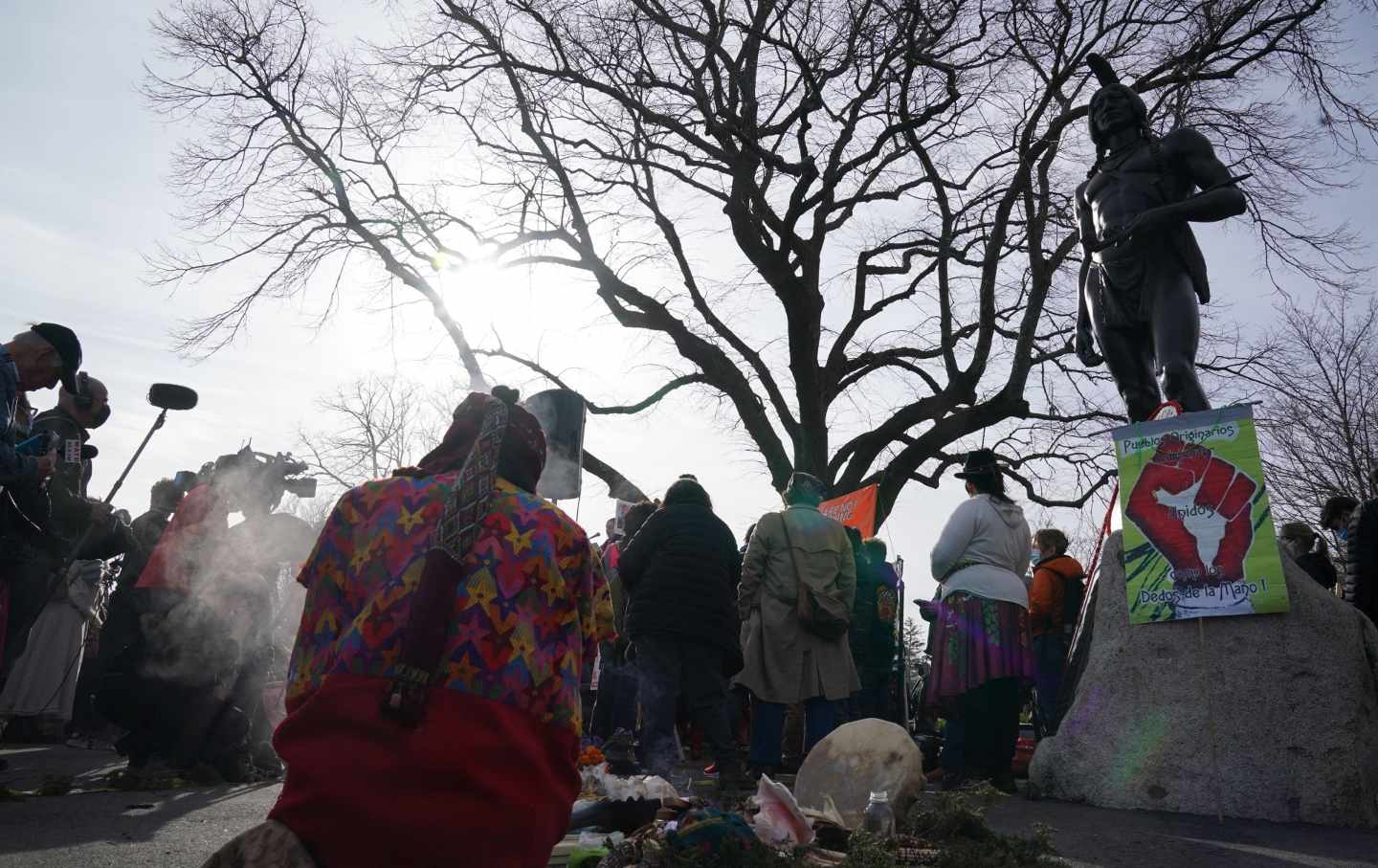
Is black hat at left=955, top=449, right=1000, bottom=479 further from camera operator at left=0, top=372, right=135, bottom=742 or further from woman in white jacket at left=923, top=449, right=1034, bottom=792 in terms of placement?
camera operator at left=0, top=372, right=135, bottom=742

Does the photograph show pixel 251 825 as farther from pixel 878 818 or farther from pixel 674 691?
pixel 878 818

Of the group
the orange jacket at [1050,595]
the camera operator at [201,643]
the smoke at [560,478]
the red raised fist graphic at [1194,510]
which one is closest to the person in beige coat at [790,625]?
the orange jacket at [1050,595]

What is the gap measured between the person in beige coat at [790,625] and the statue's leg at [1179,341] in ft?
7.37

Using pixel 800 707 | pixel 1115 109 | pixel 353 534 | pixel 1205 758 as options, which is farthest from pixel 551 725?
pixel 800 707

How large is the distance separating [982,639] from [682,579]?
1.80 metres

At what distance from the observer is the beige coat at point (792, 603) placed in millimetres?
6500

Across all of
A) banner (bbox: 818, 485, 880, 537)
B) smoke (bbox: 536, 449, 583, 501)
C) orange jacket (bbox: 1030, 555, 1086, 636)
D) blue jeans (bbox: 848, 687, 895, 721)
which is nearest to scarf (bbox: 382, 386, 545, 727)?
smoke (bbox: 536, 449, 583, 501)

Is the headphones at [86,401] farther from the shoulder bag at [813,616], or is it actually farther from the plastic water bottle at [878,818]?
the plastic water bottle at [878,818]

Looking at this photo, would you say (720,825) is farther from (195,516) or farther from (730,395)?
(730,395)

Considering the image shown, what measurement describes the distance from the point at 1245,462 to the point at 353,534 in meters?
4.57

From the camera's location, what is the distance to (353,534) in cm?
232

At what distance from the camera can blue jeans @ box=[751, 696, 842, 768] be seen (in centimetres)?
643

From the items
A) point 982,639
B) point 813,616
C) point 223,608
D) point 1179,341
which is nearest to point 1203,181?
point 1179,341

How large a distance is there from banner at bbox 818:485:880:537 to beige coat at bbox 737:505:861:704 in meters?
4.60
